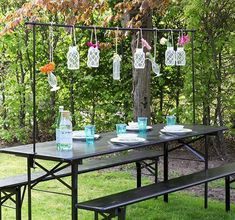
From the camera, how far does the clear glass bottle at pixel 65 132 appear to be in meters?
3.63

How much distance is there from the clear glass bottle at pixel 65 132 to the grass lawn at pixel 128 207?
41.2 inches

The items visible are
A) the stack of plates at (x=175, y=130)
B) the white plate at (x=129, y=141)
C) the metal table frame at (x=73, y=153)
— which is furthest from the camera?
the stack of plates at (x=175, y=130)

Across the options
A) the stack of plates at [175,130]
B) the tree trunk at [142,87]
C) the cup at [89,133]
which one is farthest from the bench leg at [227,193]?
the tree trunk at [142,87]

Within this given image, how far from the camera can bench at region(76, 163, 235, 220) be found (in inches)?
139

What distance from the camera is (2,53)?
828cm

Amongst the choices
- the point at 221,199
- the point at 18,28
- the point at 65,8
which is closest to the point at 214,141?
the point at 221,199

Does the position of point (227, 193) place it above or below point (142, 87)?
below

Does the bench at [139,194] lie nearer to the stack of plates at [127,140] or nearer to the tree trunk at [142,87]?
the stack of plates at [127,140]

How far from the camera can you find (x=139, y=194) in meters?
3.89

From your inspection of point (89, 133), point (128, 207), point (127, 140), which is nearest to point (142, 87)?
point (128, 207)

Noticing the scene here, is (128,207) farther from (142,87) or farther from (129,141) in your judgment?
(142,87)

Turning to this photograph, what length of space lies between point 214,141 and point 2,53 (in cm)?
356

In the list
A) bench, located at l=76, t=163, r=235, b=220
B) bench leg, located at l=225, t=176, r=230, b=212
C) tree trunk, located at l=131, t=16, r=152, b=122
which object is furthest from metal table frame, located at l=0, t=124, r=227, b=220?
tree trunk, located at l=131, t=16, r=152, b=122

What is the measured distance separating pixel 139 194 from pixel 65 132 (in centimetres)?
75
